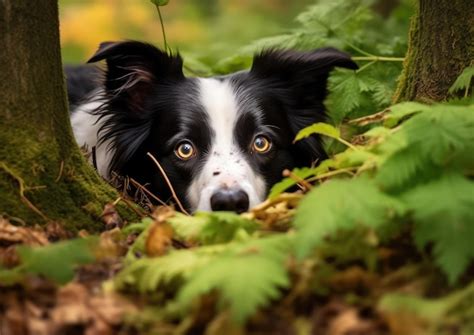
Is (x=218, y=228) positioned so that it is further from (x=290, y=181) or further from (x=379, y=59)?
(x=379, y=59)

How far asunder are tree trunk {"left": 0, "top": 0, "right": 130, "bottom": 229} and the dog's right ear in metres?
1.25

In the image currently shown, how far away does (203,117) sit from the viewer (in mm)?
4289

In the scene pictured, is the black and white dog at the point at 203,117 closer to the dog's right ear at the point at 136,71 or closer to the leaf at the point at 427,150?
the dog's right ear at the point at 136,71

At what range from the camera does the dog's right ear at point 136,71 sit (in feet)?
14.6

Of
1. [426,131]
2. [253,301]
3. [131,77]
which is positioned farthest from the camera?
[131,77]

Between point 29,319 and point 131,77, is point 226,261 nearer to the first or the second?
point 29,319

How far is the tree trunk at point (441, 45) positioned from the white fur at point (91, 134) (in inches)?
84.4

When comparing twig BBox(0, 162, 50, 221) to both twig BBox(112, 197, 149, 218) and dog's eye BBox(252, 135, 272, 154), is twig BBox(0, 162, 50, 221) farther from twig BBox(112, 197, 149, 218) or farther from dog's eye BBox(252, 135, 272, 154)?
dog's eye BBox(252, 135, 272, 154)

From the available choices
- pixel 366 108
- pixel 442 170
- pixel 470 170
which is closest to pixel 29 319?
pixel 442 170

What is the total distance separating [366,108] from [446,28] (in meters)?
1.07

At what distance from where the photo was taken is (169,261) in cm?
224

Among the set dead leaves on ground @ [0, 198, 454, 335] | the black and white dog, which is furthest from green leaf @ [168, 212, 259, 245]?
the black and white dog

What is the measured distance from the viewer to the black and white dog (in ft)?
13.7

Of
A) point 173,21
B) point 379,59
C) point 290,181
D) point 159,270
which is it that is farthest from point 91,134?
point 173,21
